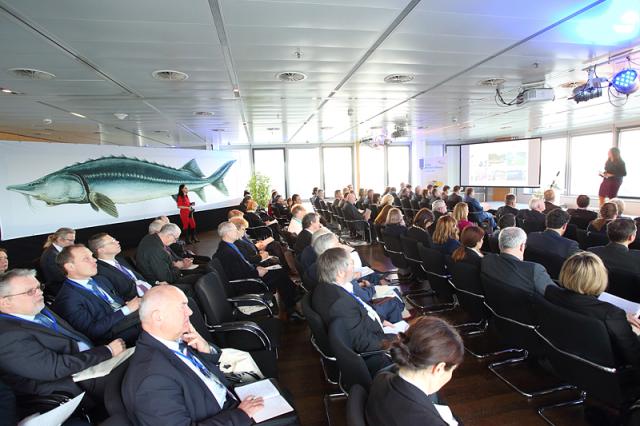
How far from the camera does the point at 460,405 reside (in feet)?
8.34

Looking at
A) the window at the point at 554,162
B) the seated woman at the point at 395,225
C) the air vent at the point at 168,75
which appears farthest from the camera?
the window at the point at 554,162

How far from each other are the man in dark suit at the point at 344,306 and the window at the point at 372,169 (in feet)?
47.3

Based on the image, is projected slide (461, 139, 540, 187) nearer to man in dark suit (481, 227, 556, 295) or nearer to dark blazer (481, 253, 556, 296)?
man in dark suit (481, 227, 556, 295)

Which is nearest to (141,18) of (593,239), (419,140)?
(593,239)

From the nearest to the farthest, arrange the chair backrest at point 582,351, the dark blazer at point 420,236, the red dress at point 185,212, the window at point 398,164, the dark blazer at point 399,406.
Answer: the dark blazer at point 399,406, the chair backrest at point 582,351, the dark blazer at point 420,236, the red dress at point 185,212, the window at point 398,164

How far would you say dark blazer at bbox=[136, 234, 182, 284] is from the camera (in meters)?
3.88

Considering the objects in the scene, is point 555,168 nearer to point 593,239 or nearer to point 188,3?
point 593,239

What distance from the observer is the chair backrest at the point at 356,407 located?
4.01 ft

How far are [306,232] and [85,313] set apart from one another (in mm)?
2551

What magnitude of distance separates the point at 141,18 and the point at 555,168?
16576 mm

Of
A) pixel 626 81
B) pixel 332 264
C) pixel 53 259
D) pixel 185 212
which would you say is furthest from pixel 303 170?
pixel 332 264

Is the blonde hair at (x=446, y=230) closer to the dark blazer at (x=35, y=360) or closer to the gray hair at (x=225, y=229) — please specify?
the gray hair at (x=225, y=229)

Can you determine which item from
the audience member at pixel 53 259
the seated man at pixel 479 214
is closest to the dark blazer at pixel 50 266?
the audience member at pixel 53 259

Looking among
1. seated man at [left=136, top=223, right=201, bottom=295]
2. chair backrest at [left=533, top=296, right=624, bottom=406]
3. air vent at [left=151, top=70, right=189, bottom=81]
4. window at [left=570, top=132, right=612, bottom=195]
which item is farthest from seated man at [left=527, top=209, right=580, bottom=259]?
window at [left=570, top=132, right=612, bottom=195]
